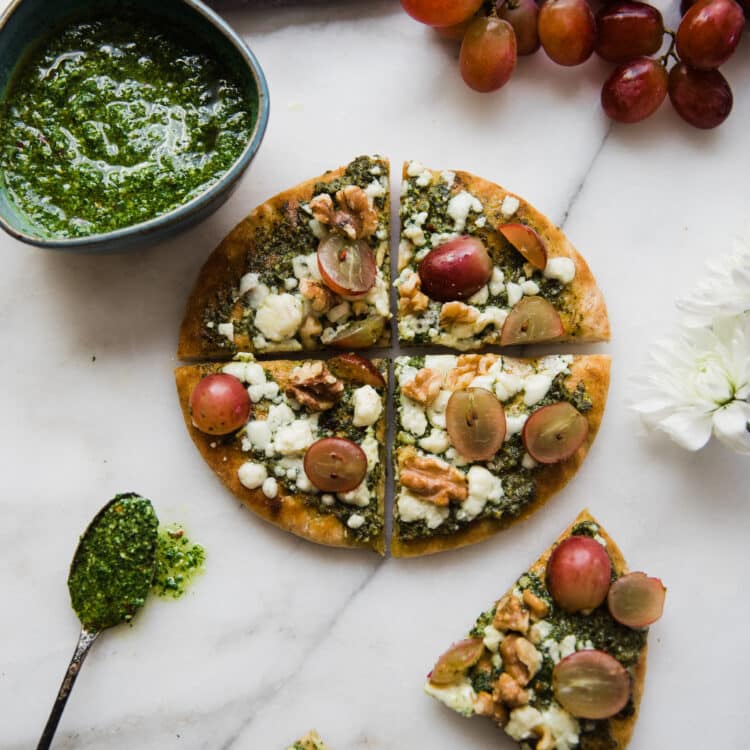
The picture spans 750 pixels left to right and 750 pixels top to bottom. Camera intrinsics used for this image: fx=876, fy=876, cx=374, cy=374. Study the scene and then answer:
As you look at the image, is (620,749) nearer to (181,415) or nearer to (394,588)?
(394,588)

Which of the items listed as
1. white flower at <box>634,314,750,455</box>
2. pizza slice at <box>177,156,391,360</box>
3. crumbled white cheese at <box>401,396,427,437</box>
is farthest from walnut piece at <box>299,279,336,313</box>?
white flower at <box>634,314,750,455</box>

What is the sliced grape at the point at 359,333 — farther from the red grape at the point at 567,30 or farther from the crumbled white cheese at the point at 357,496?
the red grape at the point at 567,30

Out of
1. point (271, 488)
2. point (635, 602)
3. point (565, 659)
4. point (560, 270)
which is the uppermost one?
point (560, 270)

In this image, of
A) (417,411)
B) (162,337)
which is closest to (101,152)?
(162,337)

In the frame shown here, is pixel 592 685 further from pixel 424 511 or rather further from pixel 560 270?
pixel 560 270

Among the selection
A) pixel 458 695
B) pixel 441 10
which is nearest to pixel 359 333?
pixel 441 10

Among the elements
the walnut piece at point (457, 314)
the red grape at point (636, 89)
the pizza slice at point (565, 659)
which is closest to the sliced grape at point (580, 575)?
the pizza slice at point (565, 659)
